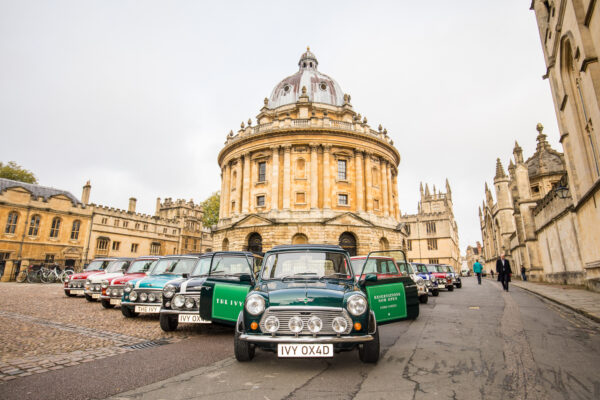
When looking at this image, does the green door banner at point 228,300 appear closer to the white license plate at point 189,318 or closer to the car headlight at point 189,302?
the white license plate at point 189,318

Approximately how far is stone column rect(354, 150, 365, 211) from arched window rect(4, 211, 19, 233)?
3521 centimetres

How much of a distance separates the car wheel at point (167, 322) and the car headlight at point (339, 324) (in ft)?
14.2

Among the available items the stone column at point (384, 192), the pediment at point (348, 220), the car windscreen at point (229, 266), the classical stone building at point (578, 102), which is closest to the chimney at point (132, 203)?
the pediment at point (348, 220)

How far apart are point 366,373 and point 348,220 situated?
24548mm

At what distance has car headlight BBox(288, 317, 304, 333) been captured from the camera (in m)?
4.09

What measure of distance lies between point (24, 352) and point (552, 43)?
22604 millimetres

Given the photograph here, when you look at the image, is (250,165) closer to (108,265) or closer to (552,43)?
(108,265)

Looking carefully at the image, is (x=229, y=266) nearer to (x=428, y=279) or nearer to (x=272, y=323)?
(x=272, y=323)

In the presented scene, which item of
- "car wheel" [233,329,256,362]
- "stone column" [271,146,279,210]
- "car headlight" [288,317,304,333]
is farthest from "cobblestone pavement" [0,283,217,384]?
"stone column" [271,146,279,210]

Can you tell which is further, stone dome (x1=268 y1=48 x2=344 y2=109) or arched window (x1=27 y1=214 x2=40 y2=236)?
stone dome (x1=268 y1=48 x2=344 y2=109)

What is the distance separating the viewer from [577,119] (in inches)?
527

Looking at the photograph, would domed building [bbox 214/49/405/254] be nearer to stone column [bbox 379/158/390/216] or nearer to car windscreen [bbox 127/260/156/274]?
stone column [bbox 379/158/390/216]

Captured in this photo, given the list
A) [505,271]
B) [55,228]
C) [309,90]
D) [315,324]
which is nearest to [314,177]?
[309,90]

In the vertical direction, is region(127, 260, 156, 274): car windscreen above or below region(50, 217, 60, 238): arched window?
below
